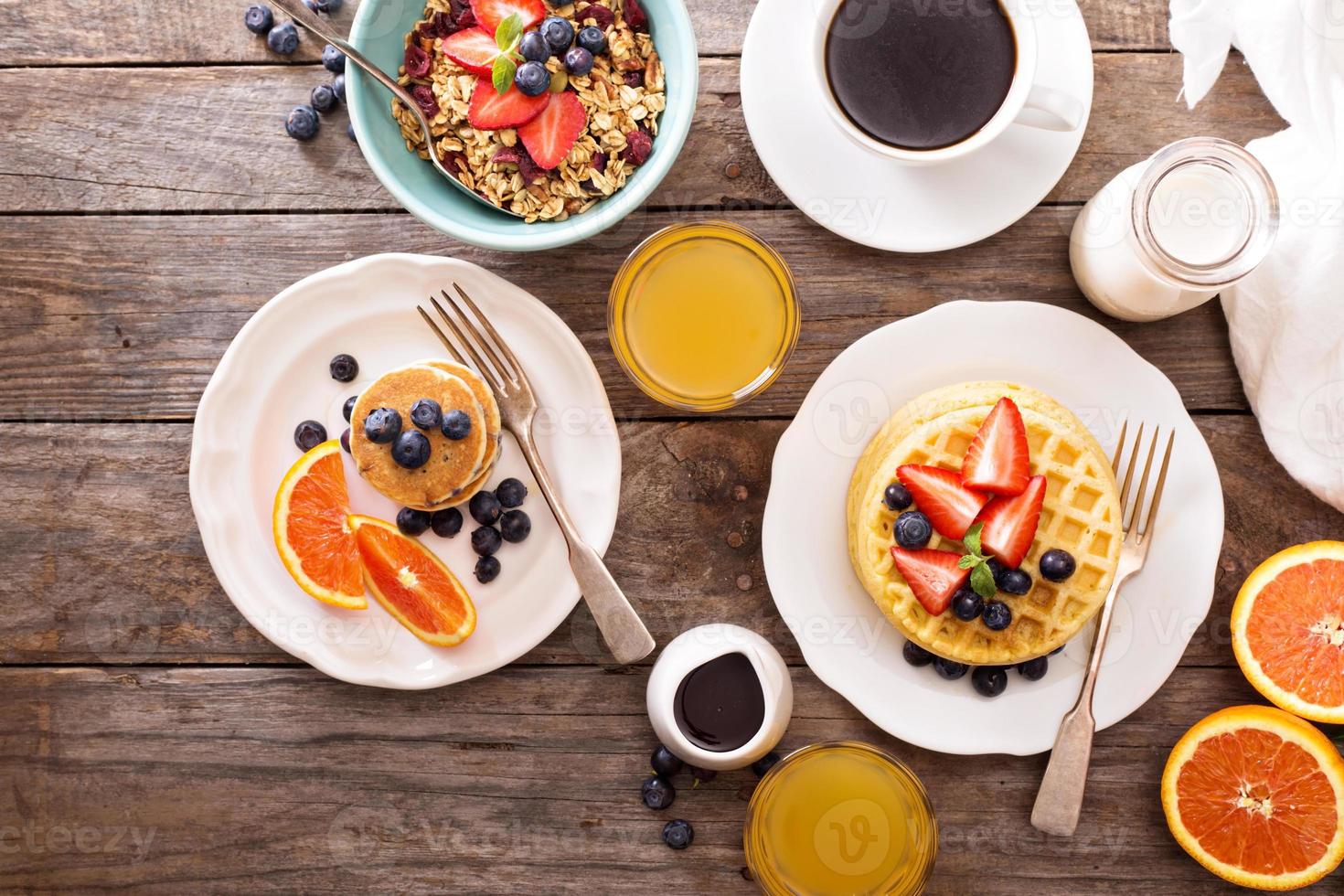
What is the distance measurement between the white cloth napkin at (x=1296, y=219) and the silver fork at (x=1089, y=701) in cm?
30

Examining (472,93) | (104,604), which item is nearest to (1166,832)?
(472,93)

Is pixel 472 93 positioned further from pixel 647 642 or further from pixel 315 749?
pixel 315 749

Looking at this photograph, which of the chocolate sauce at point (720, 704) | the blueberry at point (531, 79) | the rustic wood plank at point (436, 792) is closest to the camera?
the blueberry at point (531, 79)

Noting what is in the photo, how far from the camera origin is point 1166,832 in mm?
2029

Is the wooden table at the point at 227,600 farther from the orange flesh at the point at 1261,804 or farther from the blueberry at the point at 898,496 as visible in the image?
the blueberry at the point at 898,496

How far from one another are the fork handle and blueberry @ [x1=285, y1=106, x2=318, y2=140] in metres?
0.82

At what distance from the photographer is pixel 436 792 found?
6.74 feet

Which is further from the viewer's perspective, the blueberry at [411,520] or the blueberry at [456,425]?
the blueberry at [411,520]

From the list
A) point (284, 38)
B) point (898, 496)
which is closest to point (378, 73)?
point (284, 38)

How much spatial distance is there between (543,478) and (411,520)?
30cm

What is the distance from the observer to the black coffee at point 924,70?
1.76m

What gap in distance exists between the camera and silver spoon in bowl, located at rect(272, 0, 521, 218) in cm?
157

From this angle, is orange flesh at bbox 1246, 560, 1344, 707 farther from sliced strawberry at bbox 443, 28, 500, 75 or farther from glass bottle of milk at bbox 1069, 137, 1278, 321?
sliced strawberry at bbox 443, 28, 500, 75

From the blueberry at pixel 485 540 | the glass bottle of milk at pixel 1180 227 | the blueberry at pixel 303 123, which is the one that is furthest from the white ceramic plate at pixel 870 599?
the blueberry at pixel 303 123
